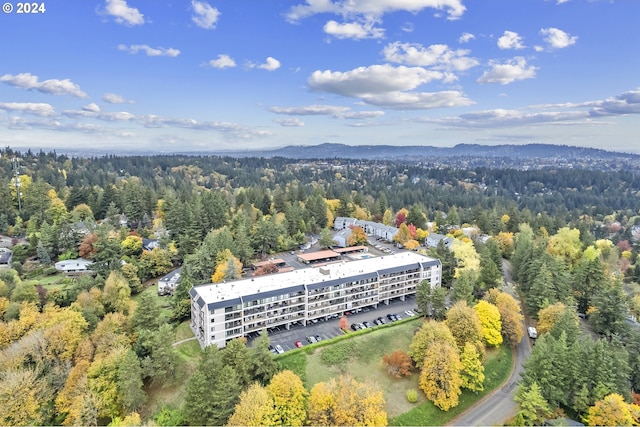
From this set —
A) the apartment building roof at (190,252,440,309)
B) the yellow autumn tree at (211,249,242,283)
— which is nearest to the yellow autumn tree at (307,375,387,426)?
the apartment building roof at (190,252,440,309)

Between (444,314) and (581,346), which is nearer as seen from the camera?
(581,346)

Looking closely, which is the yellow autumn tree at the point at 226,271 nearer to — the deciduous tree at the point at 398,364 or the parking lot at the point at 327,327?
the parking lot at the point at 327,327

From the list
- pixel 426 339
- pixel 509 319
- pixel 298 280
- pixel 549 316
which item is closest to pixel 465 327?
pixel 426 339

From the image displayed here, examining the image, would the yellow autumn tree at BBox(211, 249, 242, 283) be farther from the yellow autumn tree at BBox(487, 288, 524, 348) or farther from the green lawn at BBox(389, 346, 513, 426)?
the yellow autumn tree at BBox(487, 288, 524, 348)

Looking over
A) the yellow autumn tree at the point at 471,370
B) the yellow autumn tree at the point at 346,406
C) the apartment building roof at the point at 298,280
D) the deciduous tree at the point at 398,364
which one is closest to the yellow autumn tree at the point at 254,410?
the yellow autumn tree at the point at 346,406

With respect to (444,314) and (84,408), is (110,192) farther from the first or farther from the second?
(444,314)

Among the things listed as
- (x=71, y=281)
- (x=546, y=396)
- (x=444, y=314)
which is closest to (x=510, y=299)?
(x=444, y=314)
